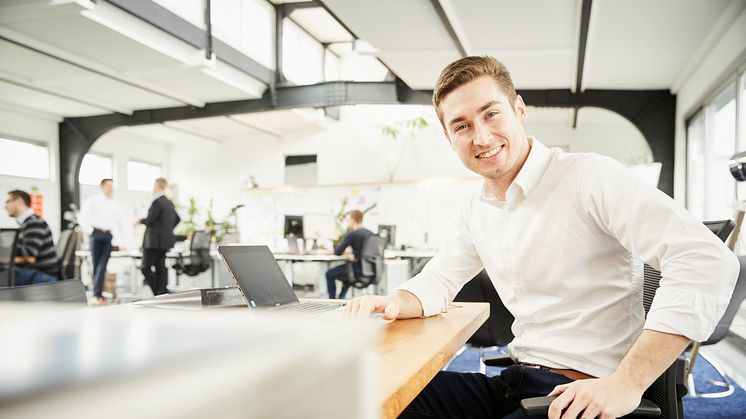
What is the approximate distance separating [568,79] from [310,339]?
23.1ft

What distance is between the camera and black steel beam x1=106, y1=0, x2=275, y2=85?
5.48 metres

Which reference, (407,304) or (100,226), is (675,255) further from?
(100,226)

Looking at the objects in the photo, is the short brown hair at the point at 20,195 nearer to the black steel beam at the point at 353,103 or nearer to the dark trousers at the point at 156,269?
the dark trousers at the point at 156,269

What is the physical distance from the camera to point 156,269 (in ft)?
22.9

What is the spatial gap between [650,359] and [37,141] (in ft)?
33.6

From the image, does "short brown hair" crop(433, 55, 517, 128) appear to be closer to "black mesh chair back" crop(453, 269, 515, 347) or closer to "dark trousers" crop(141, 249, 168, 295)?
"black mesh chair back" crop(453, 269, 515, 347)

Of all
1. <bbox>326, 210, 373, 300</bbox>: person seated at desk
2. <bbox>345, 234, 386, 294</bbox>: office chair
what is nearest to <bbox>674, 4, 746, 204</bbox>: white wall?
<bbox>345, 234, 386, 294</bbox>: office chair

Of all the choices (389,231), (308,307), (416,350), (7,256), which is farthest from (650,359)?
(389,231)

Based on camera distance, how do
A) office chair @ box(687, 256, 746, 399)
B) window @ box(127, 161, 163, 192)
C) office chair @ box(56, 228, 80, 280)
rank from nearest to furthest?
office chair @ box(687, 256, 746, 399) < office chair @ box(56, 228, 80, 280) < window @ box(127, 161, 163, 192)

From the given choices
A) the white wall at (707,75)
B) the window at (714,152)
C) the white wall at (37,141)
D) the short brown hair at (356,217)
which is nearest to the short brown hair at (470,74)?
the window at (714,152)

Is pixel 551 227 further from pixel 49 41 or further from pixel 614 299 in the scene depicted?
pixel 49 41

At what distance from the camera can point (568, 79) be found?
666 centimetres

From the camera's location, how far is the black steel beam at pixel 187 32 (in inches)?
216

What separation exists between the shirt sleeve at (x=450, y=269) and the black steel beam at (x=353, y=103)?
5890 mm
